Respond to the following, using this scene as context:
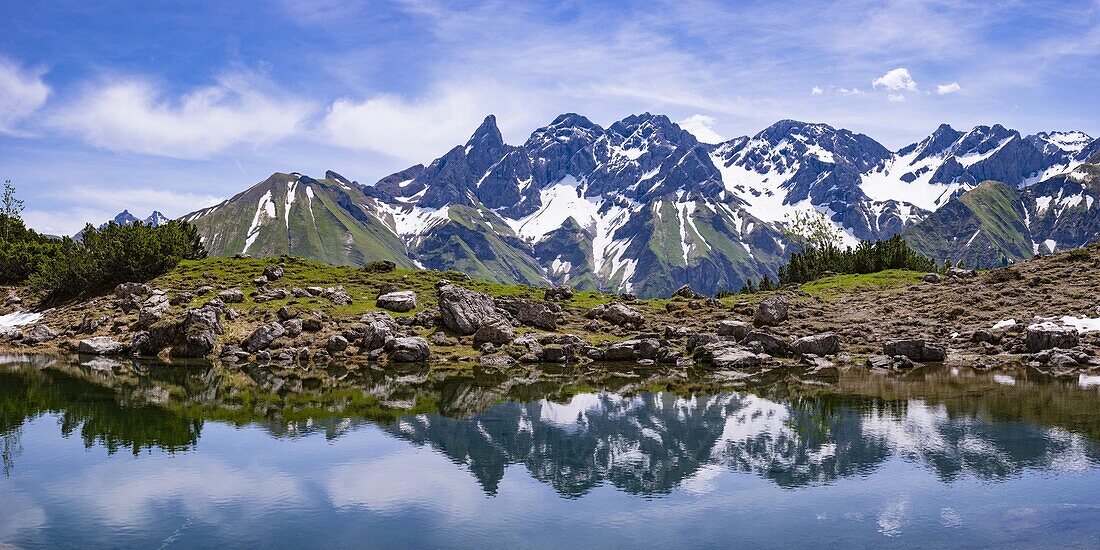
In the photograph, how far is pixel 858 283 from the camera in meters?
94.6

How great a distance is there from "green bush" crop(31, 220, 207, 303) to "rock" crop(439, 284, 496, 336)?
43.1 m

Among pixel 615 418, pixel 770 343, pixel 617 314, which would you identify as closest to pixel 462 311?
pixel 617 314

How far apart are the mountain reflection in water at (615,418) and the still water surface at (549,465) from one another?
20 centimetres

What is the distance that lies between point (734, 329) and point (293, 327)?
44.7m

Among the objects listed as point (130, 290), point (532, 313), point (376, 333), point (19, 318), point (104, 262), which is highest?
point (104, 262)

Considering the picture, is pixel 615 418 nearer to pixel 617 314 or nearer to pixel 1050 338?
pixel 617 314

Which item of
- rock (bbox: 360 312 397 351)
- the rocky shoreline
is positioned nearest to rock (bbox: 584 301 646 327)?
the rocky shoreline

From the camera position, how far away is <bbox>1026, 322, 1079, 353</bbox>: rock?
64625mm

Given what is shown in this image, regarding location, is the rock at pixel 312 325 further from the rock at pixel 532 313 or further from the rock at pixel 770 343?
the rock at pixel 770 343

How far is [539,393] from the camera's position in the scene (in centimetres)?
5381

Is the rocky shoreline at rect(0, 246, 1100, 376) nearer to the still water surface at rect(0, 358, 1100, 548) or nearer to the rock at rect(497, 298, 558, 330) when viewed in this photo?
the rock at rect(497, 298, 558, 330)

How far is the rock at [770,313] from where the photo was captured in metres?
77.6

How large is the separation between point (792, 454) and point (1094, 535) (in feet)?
43.1

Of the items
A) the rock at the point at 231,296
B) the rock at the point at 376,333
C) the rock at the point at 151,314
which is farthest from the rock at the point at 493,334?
the rock at the point at 151,314
